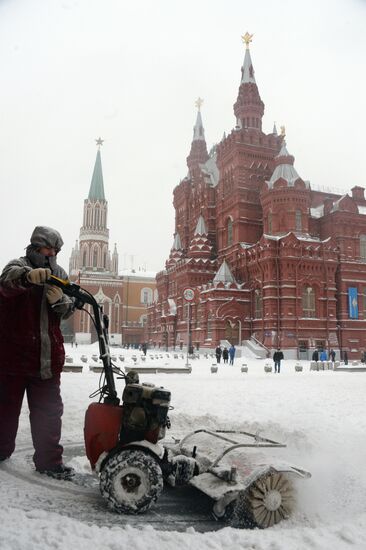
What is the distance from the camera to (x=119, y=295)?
7488 cm

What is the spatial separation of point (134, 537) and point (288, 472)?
150 cm

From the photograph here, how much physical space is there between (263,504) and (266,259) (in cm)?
3545

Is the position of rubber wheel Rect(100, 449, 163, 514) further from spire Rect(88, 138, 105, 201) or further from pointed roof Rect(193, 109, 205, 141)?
spire Rect(88, 138, 105, 201)

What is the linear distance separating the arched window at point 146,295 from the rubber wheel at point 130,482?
79.6m

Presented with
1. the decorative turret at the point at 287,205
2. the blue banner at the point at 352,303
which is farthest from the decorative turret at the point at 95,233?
the blue banner at the point at 352,303

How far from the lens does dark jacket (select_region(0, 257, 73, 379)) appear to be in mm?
4773

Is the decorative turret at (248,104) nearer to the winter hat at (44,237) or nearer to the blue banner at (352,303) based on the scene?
the blue banner at (352,303)

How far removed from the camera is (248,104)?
49156 millimetres

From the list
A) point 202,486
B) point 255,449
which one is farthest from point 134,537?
point 255,449

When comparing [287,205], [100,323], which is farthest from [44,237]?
[287,205]

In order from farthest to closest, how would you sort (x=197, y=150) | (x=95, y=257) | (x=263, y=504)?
(x=95, y=257) → (x=197, y=150) → (x=263, y=504)

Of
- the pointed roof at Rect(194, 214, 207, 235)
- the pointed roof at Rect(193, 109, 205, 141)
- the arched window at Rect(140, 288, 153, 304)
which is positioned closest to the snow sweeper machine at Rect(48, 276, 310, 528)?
the pointed roof at Rect(194, 214, 207, 235)

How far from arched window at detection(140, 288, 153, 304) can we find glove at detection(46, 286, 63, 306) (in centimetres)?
7894

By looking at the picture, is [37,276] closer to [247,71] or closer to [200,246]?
[200,246]
